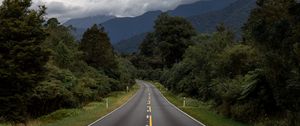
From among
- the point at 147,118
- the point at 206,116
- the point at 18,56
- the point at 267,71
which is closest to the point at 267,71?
the point at 267,71

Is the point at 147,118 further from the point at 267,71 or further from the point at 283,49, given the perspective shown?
the point at 283,49

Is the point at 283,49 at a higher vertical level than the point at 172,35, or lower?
higher

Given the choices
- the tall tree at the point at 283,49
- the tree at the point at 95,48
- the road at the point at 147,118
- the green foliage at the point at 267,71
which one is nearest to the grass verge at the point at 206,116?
the green foliage at the point at 267,71

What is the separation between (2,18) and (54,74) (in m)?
15.2

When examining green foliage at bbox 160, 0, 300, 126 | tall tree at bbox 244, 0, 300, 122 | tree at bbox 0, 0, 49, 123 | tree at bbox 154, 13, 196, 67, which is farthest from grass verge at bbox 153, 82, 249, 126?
tree at bbox 154, 13, 196, 67

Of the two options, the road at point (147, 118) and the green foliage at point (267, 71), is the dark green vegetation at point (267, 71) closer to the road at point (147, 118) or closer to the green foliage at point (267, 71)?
the green foliage at point (267, 71)

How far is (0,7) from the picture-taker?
1179 inches

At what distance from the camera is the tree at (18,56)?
2839 centimetres

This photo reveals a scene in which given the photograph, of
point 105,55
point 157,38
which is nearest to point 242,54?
point 105,55

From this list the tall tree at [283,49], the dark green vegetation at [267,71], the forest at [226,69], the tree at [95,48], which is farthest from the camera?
the tree at [95,48]

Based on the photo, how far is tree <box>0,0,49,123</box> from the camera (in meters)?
28.4

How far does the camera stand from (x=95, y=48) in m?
81.6

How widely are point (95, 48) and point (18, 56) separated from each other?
2095 inches

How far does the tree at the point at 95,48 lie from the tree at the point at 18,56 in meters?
49.8
